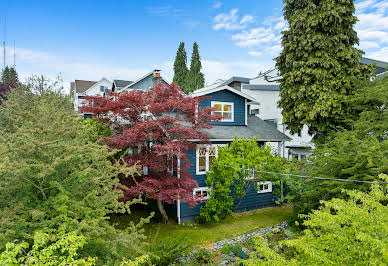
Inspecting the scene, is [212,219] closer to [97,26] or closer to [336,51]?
[336,51]

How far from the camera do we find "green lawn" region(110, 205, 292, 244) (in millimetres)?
10632

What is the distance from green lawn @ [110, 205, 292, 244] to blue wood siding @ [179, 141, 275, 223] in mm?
417

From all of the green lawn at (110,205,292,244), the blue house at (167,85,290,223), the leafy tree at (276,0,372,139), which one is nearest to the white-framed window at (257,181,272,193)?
the blue house at (167,85,290,223)

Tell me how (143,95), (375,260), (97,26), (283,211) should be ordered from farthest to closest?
(97,26) → (283,211) → (143,95) → (375,260)

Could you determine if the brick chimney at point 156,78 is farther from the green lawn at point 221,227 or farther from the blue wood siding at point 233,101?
the green lawn at point 221,227

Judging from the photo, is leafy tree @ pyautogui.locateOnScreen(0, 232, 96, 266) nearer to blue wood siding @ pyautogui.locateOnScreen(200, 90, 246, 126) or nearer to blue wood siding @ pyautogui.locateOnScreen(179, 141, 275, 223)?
blue wood siding @ pyautogui.locateOnScreen(179, 141, 275, 223)

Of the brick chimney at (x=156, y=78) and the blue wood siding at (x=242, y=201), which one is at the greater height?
the brick chimney at (x=156, y=78)

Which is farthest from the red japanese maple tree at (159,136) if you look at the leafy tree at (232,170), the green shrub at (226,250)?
the green shrub at (226,250)

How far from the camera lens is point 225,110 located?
14.4 m

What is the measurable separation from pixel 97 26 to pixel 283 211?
75.7 feet

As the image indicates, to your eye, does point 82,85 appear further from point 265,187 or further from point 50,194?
point 50,194

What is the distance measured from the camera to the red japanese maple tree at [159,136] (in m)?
9.92

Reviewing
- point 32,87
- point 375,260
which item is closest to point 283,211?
point 375,260

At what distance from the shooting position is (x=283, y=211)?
1389cm
